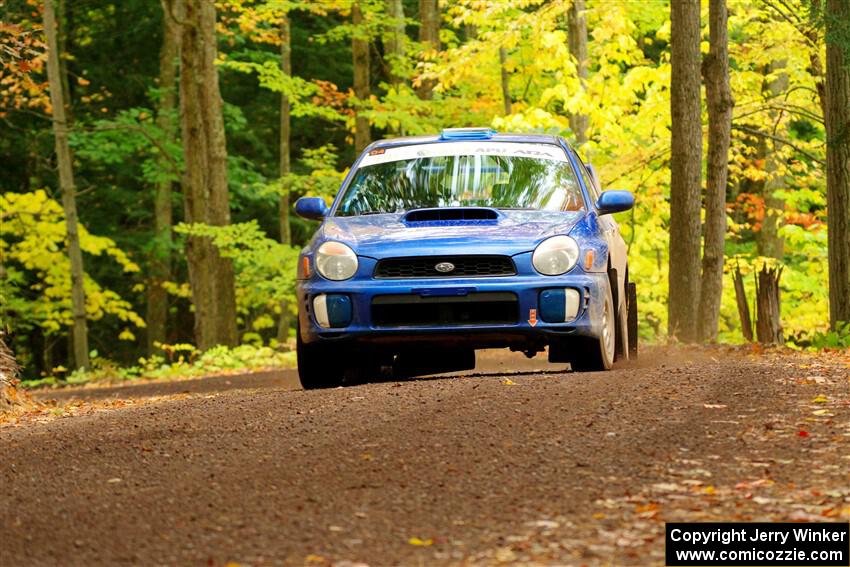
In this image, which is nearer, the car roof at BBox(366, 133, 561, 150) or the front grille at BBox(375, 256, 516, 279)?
the front grille at BBox(375, 256, 516, 279)

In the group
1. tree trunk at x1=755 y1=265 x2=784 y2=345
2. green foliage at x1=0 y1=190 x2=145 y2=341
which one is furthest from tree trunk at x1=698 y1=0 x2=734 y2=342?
green foliage at x1=0 y1=190 x2=145 y2=341

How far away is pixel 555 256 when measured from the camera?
30.8ft

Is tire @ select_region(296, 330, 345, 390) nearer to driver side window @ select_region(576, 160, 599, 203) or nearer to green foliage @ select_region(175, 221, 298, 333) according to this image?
driver side window @ select_region(576, 160, 599, 203)

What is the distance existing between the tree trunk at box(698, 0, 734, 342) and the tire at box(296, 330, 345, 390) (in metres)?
10.0

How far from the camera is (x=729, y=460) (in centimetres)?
633

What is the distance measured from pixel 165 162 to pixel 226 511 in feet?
93.9

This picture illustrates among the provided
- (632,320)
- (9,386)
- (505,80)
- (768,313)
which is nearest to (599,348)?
(632,320)

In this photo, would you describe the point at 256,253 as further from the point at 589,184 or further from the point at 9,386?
the point at 589,184

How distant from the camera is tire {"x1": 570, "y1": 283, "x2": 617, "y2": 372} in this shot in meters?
9.73

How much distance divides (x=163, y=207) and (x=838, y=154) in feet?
77.6

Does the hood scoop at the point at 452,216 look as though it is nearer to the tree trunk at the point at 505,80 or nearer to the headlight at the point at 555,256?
the headlight at the point at 555,256

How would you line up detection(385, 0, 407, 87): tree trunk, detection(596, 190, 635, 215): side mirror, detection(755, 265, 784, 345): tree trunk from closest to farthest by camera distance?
detection(596, 190, 635, 215): side mirror → detection(755, 265, 784, 345): tree trunk → detection(385, 0, 407, 87): tree trunk

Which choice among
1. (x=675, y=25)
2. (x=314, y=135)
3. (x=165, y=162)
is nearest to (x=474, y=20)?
A: (x=675, y=25)

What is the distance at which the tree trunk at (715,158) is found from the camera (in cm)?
1894
